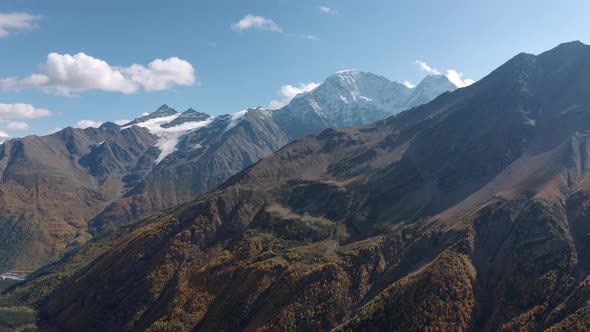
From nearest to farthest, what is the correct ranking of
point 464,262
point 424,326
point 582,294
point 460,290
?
1. point 582,294
2. point 424,326
3. point 460,290
4. point 464,262

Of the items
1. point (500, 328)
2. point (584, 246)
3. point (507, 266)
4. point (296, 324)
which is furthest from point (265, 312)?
point (584, 246)

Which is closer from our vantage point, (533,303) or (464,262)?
(533,303)

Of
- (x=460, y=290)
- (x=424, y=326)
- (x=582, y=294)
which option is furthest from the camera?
(x=460, y=290)

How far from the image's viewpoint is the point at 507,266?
194375 millimetres

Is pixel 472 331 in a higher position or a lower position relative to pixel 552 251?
lower

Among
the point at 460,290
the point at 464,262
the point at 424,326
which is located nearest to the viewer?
the point at 424,326

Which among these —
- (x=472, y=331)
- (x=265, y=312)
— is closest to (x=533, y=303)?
(x=472, y=331)

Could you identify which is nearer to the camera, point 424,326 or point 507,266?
point 424,326

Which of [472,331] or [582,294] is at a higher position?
[582,294]

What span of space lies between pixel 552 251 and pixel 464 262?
38603 mm

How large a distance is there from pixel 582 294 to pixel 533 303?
20358 millimetres

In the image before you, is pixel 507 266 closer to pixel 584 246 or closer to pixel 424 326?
pixel 584 246

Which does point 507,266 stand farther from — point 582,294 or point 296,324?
point 296,324

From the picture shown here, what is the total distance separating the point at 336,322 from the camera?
192875mm
